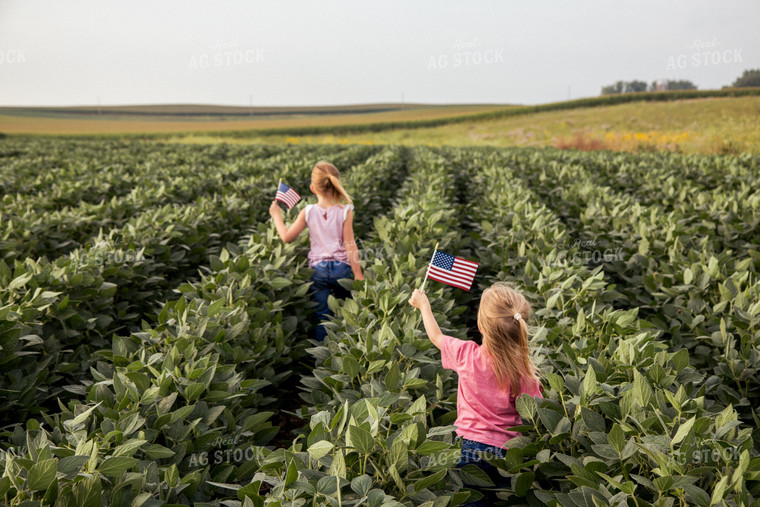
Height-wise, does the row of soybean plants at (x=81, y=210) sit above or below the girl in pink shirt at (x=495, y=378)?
above

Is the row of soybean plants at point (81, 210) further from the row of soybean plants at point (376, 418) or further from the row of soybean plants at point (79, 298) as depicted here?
the row of soybean plants at point (376, 418)

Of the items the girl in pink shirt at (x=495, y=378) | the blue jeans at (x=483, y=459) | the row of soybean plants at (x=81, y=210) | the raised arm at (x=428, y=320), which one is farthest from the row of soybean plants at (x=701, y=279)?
the row of soybean plants at (x=81, y=210)

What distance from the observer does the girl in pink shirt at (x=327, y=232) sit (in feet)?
13.1

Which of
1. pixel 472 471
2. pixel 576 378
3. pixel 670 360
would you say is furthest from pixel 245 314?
pixel 670 360

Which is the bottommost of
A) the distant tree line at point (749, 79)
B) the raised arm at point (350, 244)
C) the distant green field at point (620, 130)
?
the raised arm at point (350, 244)

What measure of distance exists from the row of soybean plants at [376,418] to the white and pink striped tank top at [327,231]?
1.59ft

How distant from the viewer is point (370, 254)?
4363 millimetres

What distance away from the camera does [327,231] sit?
409 cm

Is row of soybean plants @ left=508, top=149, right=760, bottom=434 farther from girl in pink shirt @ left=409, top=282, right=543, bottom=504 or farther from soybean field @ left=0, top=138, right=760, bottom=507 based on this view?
girl in pink shirt @ left=409, top=282, right=543, bottom=504

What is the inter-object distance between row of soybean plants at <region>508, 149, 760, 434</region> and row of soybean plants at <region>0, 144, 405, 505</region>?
274 cm

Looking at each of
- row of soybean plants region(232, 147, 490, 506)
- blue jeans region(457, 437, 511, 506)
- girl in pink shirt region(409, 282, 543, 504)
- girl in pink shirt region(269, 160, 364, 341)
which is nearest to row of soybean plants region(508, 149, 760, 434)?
girl in pink shirt region(409, 282, 543, 504)

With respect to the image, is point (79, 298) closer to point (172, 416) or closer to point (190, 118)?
point (172, 416)

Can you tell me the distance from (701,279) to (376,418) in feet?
11.4

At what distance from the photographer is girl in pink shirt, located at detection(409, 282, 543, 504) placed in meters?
2.08
